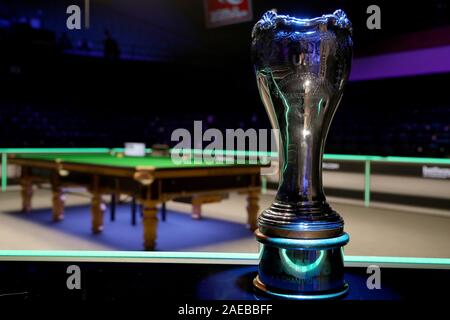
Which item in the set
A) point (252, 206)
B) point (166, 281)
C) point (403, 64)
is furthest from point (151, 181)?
point (403, 64)

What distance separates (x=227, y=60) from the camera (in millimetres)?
10227

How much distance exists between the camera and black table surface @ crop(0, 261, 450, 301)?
70cm

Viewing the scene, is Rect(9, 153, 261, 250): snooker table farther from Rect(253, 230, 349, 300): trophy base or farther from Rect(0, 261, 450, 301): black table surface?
Rect(253, 230, 349, 300): trophy base

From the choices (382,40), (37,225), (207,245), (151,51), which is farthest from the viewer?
(151,51)

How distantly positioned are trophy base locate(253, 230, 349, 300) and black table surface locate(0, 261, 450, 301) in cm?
3

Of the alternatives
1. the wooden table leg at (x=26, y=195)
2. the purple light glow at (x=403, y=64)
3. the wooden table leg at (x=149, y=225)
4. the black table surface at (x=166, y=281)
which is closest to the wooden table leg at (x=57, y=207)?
the wooden table leg at (x=26, y=195)

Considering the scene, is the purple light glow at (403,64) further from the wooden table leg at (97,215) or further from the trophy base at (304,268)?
the trophy base at (304,268)

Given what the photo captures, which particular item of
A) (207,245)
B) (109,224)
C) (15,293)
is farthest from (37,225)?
(15,293)

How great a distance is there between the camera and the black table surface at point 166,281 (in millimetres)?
695

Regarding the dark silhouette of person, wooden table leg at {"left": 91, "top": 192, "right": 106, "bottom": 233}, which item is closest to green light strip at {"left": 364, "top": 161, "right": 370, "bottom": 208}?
wooden table leg at {"left": 91, "top": 192, "right": 106, "bottom": 233}
